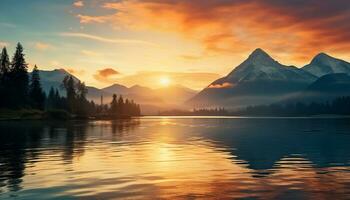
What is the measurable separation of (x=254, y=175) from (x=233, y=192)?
8.31m

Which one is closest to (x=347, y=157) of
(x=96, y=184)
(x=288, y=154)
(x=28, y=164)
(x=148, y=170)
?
(x=288, y=154)

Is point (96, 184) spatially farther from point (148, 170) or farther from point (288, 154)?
point (288, 154)

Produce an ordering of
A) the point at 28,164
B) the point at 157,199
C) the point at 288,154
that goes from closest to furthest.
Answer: the point at 157,199 < the point at 28,164 < the point at 288,154

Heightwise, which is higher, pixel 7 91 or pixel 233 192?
pixel 7 91

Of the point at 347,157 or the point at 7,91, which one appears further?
the point at 7,91

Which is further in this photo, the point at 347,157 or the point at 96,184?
the point at 347,157

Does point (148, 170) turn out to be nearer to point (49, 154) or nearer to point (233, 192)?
point (233, 192)

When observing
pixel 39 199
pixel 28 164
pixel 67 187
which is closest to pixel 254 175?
pixel 67 187

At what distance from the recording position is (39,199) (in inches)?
1025

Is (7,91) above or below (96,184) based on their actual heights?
above

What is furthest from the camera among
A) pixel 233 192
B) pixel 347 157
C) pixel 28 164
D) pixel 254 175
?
pixel 347 157

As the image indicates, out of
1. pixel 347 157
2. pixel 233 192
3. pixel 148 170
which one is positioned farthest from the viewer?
pixel 347 157

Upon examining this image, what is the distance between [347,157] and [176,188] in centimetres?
2931

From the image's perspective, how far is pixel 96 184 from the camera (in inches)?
1236
